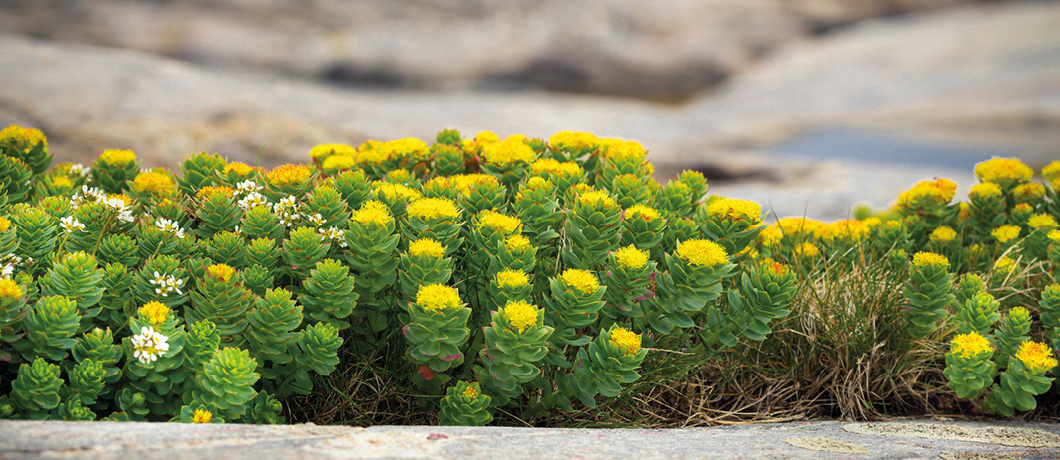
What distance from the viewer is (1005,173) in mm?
2436

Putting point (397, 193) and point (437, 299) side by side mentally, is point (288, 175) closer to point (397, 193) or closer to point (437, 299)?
point (397, 193)

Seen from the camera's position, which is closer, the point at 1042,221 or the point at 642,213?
the point at 642,213

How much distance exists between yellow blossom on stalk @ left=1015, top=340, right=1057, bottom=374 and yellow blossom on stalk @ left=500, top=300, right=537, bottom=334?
1.31 meters

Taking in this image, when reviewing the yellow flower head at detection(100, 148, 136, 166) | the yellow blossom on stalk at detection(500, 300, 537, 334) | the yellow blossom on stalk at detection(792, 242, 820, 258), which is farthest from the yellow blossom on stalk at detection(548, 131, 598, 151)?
the yellow flower head at detection(100, 148, 136, 166)

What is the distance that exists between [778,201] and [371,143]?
3.18 metres

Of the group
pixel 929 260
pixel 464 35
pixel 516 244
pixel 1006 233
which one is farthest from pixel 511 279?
pixel 464 35

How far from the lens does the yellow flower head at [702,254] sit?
158cm

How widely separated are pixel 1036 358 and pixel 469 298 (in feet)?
4.74

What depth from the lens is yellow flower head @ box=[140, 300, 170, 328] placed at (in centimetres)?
140

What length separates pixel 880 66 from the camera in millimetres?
10172

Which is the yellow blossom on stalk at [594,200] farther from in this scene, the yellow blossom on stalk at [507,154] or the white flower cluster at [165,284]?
the white flower cluster at [165,284]

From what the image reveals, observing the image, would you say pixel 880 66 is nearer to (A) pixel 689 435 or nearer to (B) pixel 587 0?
(B) pixel 587 0

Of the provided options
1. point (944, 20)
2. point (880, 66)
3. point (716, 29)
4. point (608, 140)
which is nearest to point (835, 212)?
point (608, 140)

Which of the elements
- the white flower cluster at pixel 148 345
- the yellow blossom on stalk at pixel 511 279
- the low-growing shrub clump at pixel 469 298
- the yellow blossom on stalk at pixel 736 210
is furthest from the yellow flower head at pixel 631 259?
the white flower cluster at pixel 148 345
